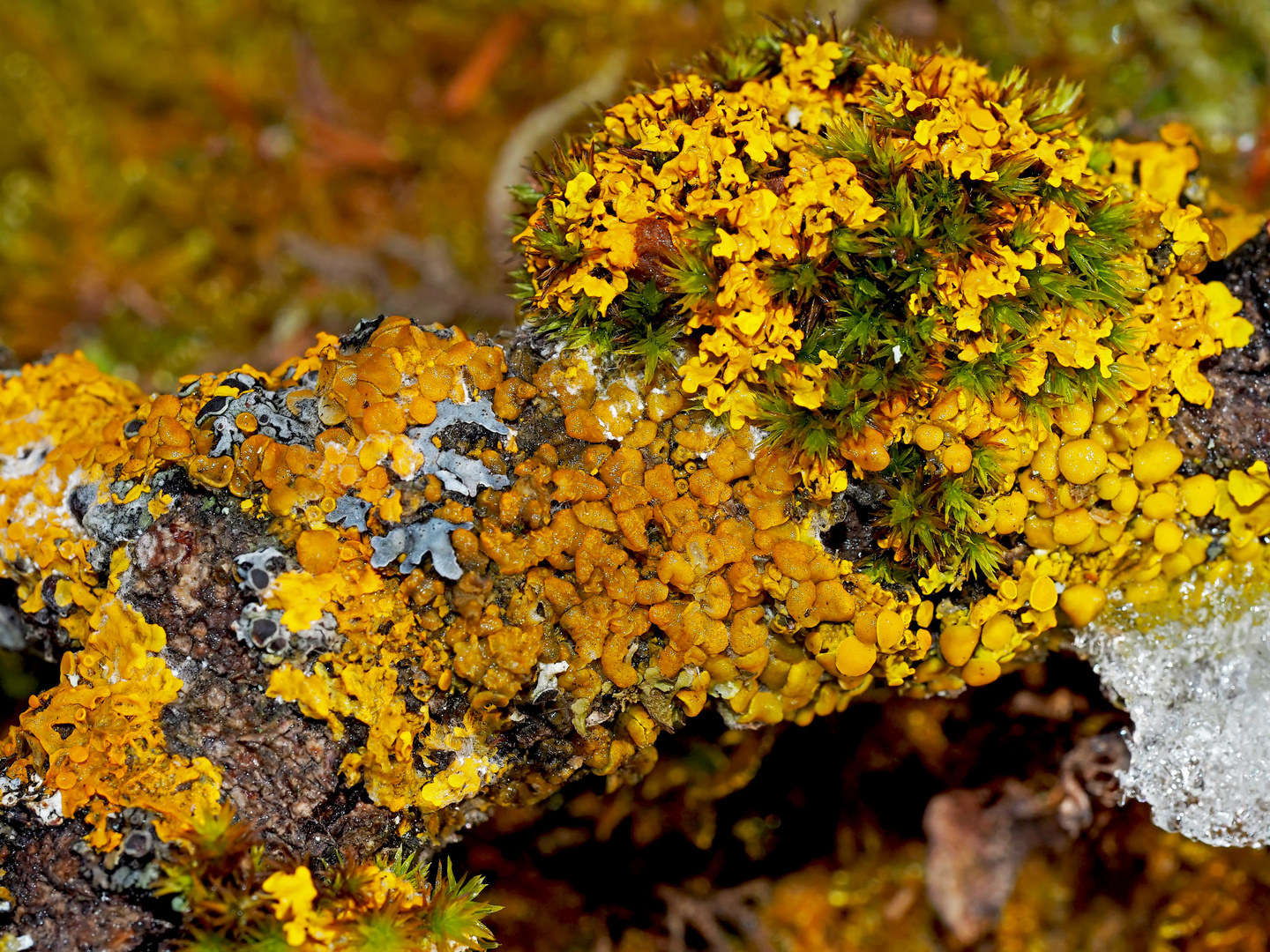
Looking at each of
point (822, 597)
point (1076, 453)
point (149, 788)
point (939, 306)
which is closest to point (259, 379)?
point (149, 788)

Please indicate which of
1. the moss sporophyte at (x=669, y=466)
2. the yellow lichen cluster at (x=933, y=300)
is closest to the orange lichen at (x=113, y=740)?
the moss sporophyte at (x=669, y=466)

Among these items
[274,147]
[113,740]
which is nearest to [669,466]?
[113,740]

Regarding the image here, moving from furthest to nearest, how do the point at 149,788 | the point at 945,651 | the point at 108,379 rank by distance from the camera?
the point at 108,379 < the point at 945,651 < the point at 149,788

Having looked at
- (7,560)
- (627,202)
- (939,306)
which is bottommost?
(7,560)

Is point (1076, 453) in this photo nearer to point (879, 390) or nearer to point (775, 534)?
point (879, 390)

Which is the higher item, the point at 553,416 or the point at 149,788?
the point at 553,416

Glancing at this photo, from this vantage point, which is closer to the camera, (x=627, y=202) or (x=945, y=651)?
(x=627, y=202)

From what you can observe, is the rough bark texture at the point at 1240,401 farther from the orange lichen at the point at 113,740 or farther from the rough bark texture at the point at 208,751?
the orange lichen at the point at 113,740

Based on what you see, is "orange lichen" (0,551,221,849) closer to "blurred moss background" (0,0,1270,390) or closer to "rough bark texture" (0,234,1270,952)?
"rough bark texture" (0,234,1270,952)
